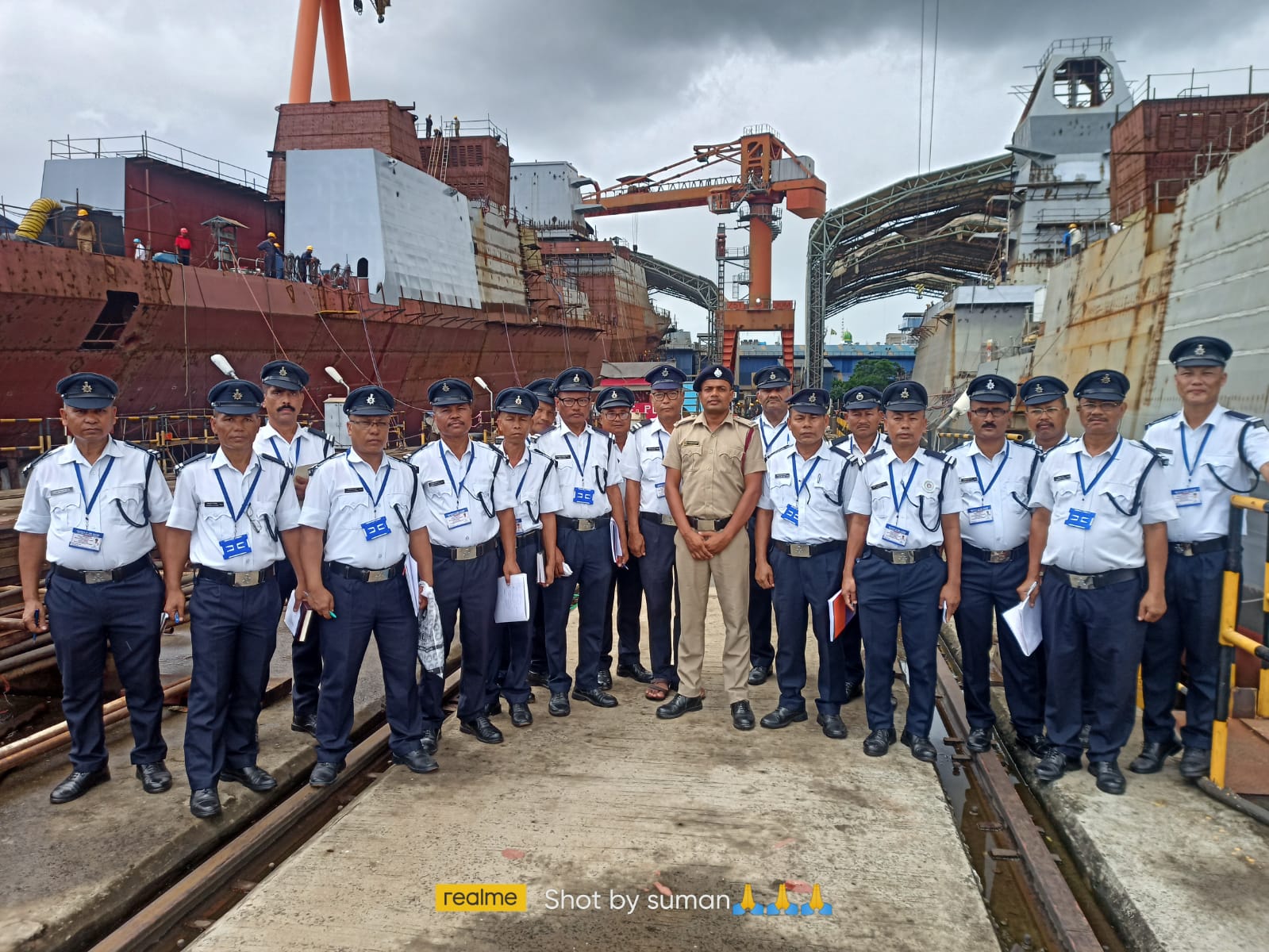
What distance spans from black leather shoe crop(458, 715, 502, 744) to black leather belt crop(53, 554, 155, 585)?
6.11ft

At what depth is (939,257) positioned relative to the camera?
42.9 metres

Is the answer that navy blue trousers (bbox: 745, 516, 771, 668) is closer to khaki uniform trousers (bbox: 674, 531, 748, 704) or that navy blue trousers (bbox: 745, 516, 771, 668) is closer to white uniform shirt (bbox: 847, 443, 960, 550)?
khaki uniform trousers (bbox: 674, 531, 748, 704)

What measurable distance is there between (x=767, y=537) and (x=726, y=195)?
1334 inches

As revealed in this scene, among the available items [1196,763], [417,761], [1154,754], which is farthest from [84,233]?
[1196,763]

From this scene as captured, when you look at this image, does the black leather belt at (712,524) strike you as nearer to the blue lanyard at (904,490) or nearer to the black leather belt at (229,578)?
the blue lanyard at (904,490)

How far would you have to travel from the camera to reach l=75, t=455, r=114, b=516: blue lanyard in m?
3.39

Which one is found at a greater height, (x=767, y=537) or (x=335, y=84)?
(x=335, y=84)

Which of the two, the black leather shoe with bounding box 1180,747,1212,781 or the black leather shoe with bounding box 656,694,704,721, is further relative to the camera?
the black leather shoe with bounding box 656,694,704,721

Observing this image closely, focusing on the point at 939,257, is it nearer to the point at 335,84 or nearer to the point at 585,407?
the point at 335,84

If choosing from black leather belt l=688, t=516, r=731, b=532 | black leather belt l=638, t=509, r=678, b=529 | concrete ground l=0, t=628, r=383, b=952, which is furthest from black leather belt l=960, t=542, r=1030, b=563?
concrete ground l=0, t=628, r=383, b=952

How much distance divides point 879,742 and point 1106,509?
1.63 metres

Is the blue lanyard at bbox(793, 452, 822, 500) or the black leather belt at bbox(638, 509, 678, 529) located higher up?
the blue lanyard at bbox(793, 452, 822, 500)

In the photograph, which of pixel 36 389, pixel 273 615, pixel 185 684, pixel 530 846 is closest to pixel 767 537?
pixel 530 846

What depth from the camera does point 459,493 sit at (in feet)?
13.1
